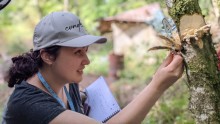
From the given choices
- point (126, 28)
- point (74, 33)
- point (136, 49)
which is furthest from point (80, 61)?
point (126, 28)

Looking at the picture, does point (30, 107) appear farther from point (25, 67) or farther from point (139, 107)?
point (139, 107)

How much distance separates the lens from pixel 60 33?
1.91m

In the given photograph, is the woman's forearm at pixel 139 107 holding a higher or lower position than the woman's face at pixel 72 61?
lower

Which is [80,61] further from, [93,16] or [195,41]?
[93,16]

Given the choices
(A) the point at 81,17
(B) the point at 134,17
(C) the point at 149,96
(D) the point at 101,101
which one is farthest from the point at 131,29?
(C) the point at 149,96

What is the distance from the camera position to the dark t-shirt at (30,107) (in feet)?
5.87

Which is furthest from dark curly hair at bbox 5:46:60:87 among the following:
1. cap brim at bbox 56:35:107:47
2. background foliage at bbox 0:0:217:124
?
background foliage at bbox 0:0:217:124

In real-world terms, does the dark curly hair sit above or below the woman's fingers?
above

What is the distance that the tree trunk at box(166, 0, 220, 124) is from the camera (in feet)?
6.24

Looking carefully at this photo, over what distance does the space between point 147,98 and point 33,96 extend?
0.54 metres

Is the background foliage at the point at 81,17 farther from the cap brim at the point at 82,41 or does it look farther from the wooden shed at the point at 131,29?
the cap brim at the point at 82,41

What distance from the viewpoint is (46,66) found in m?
2.04

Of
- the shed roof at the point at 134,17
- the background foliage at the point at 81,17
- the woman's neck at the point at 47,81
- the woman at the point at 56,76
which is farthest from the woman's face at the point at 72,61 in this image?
the shed roof at the point at 134,17

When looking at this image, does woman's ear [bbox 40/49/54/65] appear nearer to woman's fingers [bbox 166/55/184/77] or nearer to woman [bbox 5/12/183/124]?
woman [bbox 5/12/183/124]
